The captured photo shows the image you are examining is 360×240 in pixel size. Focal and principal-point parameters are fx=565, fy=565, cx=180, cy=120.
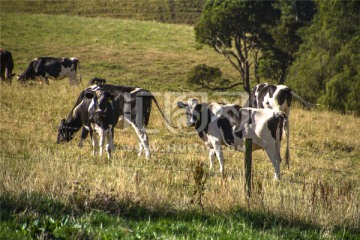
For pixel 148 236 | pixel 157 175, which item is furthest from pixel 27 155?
pixel 148 236

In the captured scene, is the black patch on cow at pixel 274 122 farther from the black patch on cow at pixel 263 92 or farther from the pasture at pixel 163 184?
the black patch on cow at pixel 263 92

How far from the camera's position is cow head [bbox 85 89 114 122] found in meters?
13.6

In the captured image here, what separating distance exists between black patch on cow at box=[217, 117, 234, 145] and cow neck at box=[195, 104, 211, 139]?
33cm

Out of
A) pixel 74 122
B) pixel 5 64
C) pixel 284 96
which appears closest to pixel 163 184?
pixel 74 122

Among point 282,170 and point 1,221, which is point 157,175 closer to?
point 1,221

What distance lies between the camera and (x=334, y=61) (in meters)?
30.6

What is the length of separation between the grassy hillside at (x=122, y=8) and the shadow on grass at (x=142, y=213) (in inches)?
2064

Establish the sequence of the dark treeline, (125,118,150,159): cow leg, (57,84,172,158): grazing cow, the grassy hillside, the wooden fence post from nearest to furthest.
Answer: the wooden fence post < (125,118,150,159): cow leg < (57,84,172,158): grazing cow < the dark treeline < the grassy hillside

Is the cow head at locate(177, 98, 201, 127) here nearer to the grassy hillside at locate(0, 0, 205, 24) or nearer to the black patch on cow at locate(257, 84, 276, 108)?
the black patch on cow at locate(257, 84, 276, 108)

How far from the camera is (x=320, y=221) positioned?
857 cm

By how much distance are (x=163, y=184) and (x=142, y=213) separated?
49.7 inches

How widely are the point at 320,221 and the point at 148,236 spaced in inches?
111

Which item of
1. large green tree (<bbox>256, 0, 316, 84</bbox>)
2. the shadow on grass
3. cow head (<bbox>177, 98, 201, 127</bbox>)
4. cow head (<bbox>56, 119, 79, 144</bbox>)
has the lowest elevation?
the shadow on grass

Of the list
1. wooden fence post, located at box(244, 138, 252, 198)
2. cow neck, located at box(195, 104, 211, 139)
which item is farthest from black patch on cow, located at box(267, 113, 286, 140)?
wooden fence post, located at box(244, 138, 252, 198)
